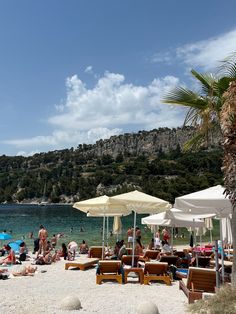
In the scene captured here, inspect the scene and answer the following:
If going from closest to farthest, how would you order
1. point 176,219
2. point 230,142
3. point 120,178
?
point 230,142
point 176,219
point 120,178

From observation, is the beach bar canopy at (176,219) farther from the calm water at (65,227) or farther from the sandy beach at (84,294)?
the calm water at (65,227)

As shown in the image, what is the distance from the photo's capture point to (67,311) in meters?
7.36

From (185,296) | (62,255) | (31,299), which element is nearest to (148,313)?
(185,296)

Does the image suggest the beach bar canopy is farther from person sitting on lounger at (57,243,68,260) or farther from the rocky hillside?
the rocky hillside

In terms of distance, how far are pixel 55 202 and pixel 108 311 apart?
577 ft

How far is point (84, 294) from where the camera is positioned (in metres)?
9.34

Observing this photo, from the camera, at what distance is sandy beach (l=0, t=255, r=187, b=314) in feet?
25.7

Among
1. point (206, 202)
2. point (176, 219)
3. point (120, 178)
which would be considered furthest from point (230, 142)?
point (120, 178)

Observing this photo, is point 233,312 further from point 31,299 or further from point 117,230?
point 117,230

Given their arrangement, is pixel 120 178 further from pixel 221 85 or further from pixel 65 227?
pixel 221 85

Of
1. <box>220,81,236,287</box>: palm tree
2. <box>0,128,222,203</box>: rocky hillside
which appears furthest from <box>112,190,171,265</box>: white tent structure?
<box>0,128,222,203</box>: rocky hillside

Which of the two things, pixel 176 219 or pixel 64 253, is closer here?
pixel 176 219

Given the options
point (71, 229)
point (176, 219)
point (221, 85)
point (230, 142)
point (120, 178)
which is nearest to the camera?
point (230, 142)

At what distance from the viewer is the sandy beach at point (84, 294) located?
7820 mm
